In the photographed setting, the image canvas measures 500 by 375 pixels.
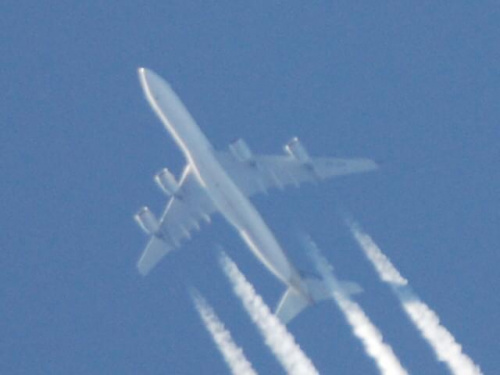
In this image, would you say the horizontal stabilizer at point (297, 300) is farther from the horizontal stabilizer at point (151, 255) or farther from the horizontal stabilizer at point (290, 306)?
the horizontal stabilizer at point (151, 255)

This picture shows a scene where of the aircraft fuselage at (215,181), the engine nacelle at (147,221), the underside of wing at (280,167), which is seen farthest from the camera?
the engine nacelle at (147,221)

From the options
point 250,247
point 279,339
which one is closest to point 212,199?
point 250,247

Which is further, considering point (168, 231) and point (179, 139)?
point (168, 231)

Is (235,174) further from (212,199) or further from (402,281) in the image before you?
(402,281)

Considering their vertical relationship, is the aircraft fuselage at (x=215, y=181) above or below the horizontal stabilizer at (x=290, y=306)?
above

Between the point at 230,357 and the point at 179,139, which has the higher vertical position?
the point at 179,139

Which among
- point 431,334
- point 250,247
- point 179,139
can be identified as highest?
point 179,139

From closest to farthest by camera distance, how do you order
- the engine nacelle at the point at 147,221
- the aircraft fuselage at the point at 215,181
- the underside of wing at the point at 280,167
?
the aircraft fuselage at the point at 215,181 < the underside of wing at the point at 280,167 < the engine nacelle at the point at 147,221

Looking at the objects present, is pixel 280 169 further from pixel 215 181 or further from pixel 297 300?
pixel 297 300

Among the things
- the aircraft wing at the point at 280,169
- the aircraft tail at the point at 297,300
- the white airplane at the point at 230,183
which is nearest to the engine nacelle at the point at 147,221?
the white airplane at the point at 230,183
